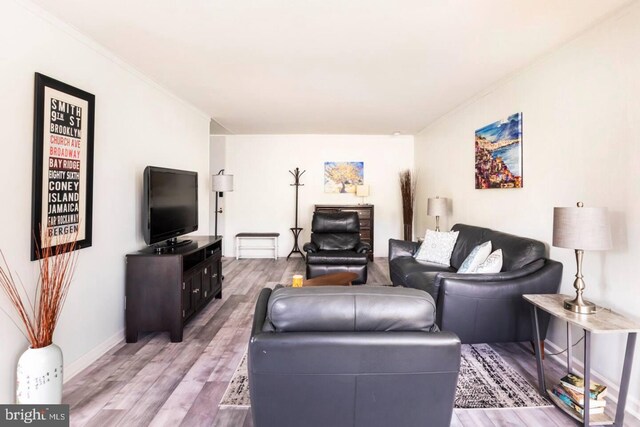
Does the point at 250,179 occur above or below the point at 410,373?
above

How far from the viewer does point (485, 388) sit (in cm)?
→ 223

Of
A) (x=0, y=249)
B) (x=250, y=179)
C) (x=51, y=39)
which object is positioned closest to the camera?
(x=0, y=249)

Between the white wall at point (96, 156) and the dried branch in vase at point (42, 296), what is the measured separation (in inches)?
2.7

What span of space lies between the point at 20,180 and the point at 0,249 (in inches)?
16.4

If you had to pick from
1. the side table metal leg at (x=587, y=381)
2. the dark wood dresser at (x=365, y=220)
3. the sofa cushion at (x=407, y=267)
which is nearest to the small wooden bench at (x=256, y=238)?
the dark wood dresser at (x=365, y=220)

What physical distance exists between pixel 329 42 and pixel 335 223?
10.7 feet

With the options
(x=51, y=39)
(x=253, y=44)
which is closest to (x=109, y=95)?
(x=51, y=39)

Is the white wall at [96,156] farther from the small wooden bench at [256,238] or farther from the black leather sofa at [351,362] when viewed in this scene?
the small wooden bench at [256,238]

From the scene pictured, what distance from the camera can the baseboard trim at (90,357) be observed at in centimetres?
235

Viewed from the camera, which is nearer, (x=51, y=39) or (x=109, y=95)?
(x=51, y=39)

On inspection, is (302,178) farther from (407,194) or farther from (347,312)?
(347,312)

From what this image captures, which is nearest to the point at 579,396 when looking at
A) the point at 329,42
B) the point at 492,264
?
the point at 492,264

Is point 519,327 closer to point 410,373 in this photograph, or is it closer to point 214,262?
point 410,373

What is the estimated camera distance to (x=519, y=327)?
2.55 metres
